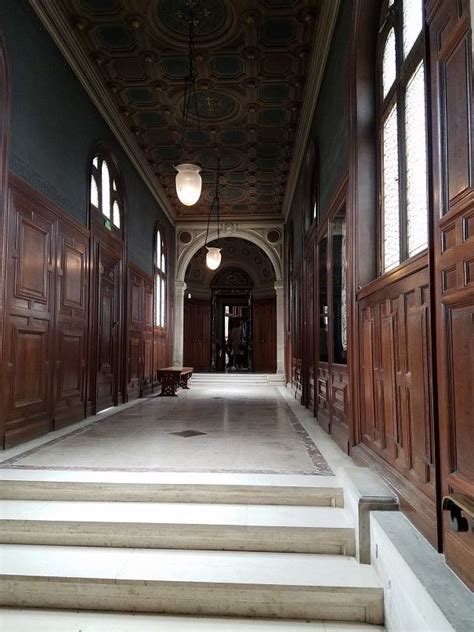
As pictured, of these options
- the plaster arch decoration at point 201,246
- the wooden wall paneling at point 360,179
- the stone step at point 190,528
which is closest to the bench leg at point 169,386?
the plaster arch decoration at point 201,246

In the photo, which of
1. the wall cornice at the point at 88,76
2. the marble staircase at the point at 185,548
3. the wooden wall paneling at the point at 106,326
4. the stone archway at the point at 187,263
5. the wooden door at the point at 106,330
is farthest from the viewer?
the stone archway at the point at 187,263

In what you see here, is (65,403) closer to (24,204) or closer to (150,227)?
(24,204)

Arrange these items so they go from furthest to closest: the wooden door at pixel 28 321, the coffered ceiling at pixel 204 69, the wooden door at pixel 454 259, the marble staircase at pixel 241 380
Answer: the marble staircase at pixel 241 380 → the coffered ceiling at pixel 204 69 → the wooden door at pixel 28 321 → the wooden door at pixel 454 259

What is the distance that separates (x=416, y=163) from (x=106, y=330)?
545cm

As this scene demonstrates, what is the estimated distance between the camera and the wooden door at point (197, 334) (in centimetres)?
1631

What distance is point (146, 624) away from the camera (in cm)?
229

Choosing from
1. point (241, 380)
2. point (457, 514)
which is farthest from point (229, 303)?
point (457, 514)

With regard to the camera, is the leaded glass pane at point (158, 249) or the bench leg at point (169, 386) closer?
the bench leg at point (169, 386)

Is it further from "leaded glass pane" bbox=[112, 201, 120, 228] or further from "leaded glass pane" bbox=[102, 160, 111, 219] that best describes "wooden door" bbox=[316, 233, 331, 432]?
"leaded glass pane" bbox=[112, 201, 120, 228]

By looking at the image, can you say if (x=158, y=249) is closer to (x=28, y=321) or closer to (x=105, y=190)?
(x=105, y=190)

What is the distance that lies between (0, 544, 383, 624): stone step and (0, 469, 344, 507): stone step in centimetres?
44

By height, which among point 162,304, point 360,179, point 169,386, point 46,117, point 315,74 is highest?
point 315,74

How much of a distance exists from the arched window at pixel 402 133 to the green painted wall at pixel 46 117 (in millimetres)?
3335

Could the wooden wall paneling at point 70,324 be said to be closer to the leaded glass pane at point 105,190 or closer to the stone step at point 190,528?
the leaded glass pane at point 105,190
